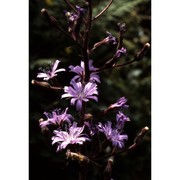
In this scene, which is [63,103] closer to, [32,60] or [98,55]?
[32,60]

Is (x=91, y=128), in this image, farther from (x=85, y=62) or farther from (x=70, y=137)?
(x=85, y=62)

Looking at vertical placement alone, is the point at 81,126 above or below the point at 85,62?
below

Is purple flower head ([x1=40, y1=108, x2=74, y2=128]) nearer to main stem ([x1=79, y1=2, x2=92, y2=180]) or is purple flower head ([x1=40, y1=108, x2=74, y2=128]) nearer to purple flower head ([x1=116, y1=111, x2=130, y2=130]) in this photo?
main stem ([x1=79, y1=2, x2=92, y2=180])

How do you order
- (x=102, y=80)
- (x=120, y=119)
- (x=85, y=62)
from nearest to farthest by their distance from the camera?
(x=85, y=62)
(x=120, y=119)
(x=102, y=80)

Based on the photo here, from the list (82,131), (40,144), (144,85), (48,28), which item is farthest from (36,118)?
(144,85)

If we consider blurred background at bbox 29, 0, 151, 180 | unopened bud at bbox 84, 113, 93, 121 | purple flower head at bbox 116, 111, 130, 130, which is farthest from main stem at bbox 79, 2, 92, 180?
blurred background at bbox 29, 0, 151, 180

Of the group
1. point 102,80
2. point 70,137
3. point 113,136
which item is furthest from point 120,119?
point 102,80

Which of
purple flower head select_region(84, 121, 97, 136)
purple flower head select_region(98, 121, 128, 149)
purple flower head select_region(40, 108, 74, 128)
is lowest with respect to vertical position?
purple flower head select_region(98, 121, 128, 149)

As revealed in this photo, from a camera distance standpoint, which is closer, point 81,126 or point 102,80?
point 81,126

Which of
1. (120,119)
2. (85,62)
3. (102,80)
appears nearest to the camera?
(85,62)
